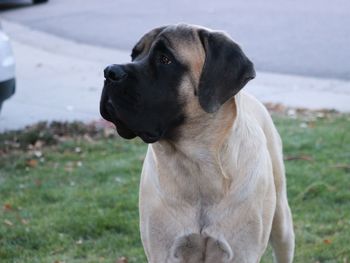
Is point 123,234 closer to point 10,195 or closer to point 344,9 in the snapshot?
point 10,195

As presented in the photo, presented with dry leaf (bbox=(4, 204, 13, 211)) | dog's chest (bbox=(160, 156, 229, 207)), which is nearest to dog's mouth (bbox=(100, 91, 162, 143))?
dog's chest (bbox=(160, 156, 229, 207))

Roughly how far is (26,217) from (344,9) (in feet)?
40.3

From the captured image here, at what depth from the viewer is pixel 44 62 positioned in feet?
42.7

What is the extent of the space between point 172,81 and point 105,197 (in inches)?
118

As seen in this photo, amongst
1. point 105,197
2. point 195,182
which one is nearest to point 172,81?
point 195,182

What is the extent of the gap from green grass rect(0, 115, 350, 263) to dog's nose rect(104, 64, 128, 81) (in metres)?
2.13

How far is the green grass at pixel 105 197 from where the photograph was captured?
5.70 m

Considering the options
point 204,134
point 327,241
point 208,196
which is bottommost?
point 327,241

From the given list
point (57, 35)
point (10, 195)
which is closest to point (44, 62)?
point (57, 35)

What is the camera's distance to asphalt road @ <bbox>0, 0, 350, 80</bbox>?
1249cm

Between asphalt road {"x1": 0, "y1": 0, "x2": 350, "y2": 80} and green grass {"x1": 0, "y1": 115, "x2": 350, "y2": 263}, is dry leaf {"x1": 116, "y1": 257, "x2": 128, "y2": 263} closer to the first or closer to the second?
green grass {"x1": 0, "y1": 115, "x2": 350, "y2": 263}

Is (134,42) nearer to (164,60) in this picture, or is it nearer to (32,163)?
(32,163)

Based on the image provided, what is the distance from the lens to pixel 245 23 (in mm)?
15914

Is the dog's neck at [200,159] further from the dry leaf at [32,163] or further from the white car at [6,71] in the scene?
the white car at [6,71]
